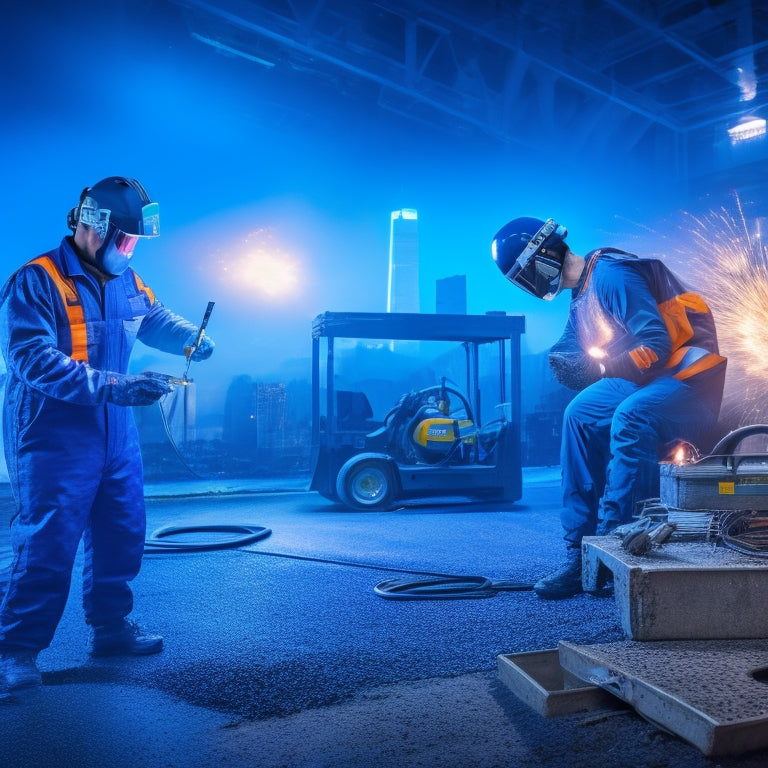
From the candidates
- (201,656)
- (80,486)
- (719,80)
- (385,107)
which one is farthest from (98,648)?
(719,80)

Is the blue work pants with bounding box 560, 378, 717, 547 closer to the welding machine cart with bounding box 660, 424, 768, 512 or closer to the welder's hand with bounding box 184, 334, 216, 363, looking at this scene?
the welding machine cart with bounding box 660, 424, 768, 512

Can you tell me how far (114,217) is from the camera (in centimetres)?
265

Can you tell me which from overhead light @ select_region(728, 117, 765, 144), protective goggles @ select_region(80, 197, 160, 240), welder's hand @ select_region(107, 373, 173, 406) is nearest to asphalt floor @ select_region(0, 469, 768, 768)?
welder's hand @ select_region(107, 373, 173, 406)

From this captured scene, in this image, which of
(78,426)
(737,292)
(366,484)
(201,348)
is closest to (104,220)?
(201,348)

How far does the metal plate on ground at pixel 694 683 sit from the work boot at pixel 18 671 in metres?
1.77

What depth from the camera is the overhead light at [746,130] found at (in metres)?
11.8

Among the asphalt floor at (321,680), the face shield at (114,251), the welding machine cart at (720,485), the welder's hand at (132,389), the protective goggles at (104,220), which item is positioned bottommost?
the asphalt floor at (321,680)

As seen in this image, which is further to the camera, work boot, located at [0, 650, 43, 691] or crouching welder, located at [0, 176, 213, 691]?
crouching welder, located at [0, 176, 213, 691]

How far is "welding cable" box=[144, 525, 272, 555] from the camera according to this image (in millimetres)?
4660

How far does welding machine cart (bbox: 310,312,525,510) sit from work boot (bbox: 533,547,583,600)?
390 cm

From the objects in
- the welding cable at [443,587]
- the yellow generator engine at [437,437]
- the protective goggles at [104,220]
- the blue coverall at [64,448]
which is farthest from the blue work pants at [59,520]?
the yellow generator engine at [437,437]

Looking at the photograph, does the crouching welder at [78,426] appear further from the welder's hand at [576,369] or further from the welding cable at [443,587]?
the welder's hand at [576,369]

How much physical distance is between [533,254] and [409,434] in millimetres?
4018

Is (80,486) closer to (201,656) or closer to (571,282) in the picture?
(201,656)
